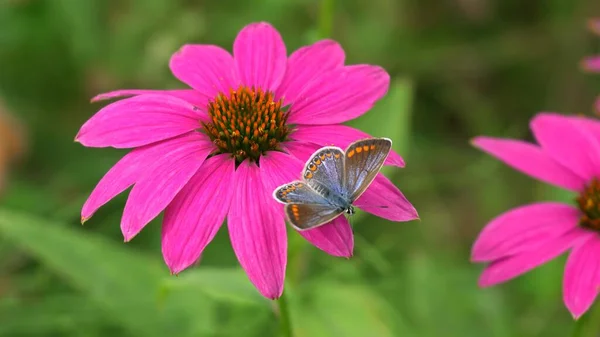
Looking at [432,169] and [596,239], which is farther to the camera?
[432,169]

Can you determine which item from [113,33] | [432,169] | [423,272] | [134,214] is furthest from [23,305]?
[432,169]

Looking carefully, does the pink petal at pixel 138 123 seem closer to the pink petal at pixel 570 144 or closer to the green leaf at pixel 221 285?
the green leaf at pixel 221 285

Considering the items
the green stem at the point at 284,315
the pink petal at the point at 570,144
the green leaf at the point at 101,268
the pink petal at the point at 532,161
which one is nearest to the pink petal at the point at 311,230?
the green stem at the point at 284,315

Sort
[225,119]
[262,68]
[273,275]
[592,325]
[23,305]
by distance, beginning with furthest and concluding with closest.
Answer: [23,305] → [592,325] → [262,68] → [225,119] → [273,275]

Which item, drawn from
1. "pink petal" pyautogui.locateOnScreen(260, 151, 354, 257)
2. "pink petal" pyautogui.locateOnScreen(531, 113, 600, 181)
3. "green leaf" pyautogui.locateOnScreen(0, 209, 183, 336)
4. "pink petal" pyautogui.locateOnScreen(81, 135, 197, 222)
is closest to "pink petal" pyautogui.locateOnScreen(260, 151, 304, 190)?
"pink petal" pyautogui.locateOnScreen(260, 151, 354, 257)

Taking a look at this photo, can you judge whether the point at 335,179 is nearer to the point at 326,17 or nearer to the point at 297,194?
the point at 297,194

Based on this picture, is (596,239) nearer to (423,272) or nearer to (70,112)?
(423,272)

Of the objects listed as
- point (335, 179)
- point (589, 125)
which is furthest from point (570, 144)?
point (335, 179)
